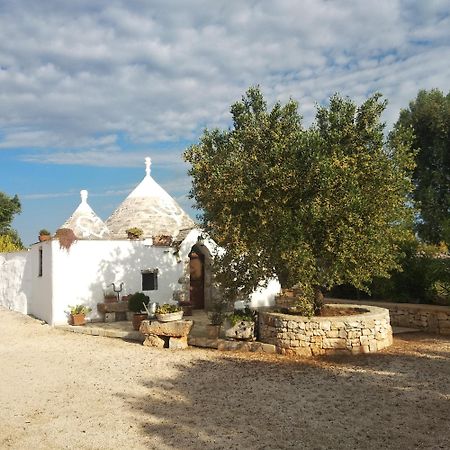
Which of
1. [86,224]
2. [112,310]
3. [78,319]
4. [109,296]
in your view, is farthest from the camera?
[86,224]

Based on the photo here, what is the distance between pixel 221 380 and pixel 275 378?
3.53ft

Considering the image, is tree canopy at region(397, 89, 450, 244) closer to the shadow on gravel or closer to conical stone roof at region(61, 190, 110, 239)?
the shadow on gravel

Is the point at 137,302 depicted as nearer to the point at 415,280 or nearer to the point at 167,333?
the point at 167,333

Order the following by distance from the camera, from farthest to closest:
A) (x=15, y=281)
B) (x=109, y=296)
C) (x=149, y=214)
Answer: (x=149, y=214), (x=15, y=281), (x=109, y=296)

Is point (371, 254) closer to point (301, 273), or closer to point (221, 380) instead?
point (301, 273)

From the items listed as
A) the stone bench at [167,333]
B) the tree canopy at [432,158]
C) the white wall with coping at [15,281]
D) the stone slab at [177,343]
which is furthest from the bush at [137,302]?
the tree canopy at [432,158]

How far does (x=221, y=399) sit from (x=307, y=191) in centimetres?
519

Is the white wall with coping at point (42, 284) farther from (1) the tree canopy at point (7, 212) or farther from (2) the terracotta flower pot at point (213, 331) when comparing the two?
(1) the tree canopy at point (7, 212)

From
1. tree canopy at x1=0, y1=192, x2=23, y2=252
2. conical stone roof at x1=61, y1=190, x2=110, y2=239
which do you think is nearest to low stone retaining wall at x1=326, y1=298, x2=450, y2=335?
conical stone roof at x1=61, y1=190, x2=110, y2=239

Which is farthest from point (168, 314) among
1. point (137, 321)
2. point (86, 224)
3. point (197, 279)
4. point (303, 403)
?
point (86, 224)

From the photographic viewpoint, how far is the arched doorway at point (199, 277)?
18312mm

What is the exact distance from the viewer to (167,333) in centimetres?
1190

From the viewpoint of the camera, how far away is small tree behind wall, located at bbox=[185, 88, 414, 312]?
33.7ft

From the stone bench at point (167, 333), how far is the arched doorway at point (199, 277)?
610 centimetres
